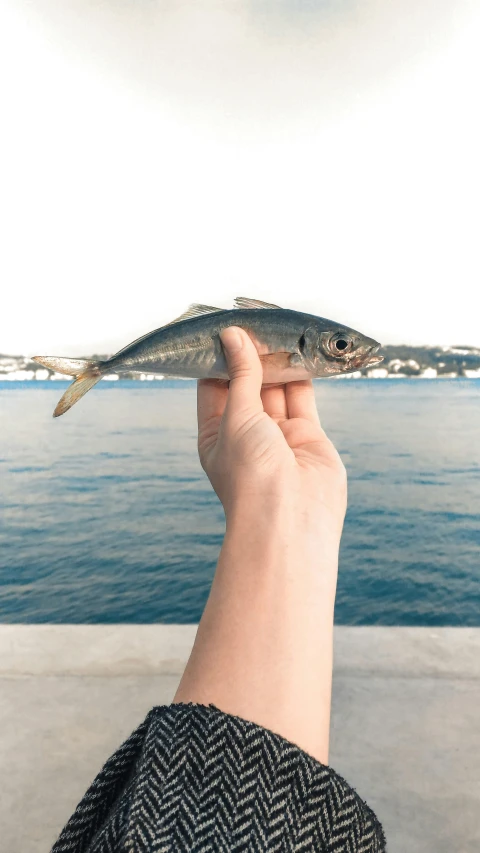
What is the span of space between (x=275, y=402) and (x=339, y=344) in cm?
38

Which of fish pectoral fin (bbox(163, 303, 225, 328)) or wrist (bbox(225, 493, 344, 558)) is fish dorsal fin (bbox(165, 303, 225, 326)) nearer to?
fish pectoral fin (bbox(163, 303, 225, 328))

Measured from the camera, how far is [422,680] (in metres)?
3.21

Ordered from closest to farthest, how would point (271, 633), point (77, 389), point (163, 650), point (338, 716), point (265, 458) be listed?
point (271, 633) → point (265, 458) → point (77, 389) → point (338, 716) → point (163, 650)

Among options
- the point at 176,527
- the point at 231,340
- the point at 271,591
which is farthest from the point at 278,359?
the point at 176,527

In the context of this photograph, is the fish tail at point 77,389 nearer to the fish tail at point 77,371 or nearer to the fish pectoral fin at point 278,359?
the fish tail at point 77,371

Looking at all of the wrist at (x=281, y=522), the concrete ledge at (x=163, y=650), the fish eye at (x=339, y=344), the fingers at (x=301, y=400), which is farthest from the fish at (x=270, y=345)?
the concrete ledge at (x=163, y=650)

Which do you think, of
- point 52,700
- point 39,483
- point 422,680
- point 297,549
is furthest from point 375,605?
point 39,483

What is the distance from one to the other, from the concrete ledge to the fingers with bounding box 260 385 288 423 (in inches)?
70.0

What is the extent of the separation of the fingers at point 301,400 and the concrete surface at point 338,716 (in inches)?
62.4

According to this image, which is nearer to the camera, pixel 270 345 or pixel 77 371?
pixel 270 345

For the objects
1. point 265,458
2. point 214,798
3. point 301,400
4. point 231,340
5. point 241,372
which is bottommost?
point 214,798

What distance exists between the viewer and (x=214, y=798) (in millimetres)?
814

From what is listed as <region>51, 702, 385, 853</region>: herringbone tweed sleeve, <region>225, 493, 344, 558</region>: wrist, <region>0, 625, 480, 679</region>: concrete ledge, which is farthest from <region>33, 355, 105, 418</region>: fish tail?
<region>0, 625, 480, 679</region>: concrete ledge

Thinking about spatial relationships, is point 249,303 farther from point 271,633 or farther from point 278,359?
point 271,633
